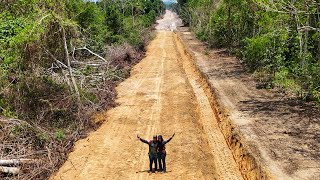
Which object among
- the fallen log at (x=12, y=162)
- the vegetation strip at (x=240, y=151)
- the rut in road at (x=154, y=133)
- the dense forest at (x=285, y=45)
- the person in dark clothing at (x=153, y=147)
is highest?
the dense forest at (x=285, y=45)

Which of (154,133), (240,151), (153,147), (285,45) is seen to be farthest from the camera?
(285,45)

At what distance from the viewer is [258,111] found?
17.4 m

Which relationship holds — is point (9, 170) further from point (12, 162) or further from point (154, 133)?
point (154, 133)

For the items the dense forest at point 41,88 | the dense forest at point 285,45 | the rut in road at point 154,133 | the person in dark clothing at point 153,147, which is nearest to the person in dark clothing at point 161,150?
the person in dark clothing at point 153,147

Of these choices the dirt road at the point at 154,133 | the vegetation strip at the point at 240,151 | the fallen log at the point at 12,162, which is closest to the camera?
the vegetation strip at the point at 240,151

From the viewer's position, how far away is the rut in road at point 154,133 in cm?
1305

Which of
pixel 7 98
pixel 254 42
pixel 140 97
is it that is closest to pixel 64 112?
pixel 7 98

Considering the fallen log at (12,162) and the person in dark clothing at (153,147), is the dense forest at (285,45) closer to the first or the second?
the person in dark clothing at (153,147)

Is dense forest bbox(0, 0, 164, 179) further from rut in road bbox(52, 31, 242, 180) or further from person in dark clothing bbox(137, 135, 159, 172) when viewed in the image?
person in dark clothing bbox(137, 135, 159, 172)

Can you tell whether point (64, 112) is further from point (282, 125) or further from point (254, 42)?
point (254, 42)

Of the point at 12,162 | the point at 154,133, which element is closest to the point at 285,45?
the point at 154,133

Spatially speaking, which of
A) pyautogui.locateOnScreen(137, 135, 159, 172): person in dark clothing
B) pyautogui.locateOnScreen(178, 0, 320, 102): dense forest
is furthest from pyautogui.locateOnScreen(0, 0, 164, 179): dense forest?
pyautogui.locateOnScreen(178, 0, 320, 102): dense forest

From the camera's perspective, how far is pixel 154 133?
17.1 meters

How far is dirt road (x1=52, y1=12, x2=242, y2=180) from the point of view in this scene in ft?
42.8
